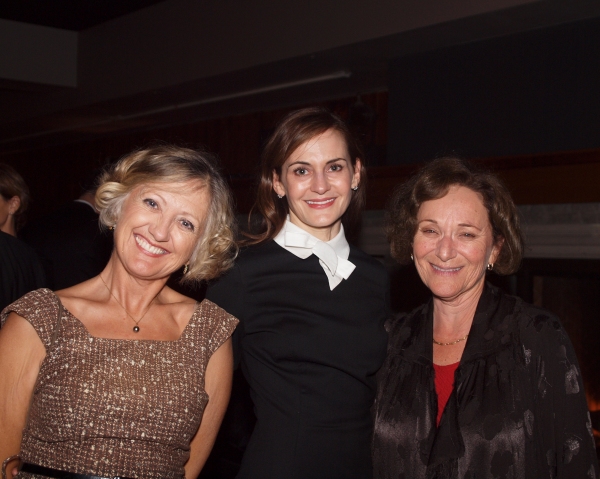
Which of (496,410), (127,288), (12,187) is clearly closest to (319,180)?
(127,288)

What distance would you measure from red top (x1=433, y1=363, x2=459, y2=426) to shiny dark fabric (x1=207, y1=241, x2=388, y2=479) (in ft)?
0.67

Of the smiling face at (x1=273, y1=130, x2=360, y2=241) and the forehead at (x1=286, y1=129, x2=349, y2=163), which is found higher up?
the forehead at (x1=286, y1=129, x2=349, y2=163)

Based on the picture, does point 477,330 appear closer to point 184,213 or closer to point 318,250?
point 318,250

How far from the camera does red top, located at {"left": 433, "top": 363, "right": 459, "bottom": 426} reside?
206cm

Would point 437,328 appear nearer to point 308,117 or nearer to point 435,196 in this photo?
point 435,196

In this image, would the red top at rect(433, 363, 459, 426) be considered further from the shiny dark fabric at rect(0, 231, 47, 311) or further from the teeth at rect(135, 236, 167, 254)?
the shiny dark fabric at rect(0, 231, 47, 311)

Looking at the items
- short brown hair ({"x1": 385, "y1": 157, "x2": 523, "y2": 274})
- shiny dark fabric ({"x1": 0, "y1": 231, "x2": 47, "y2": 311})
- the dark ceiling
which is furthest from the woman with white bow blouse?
the dark ceiling

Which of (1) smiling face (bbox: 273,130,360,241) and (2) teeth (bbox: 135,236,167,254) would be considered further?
(1) smiling face (bbox: 273,130,360,241)

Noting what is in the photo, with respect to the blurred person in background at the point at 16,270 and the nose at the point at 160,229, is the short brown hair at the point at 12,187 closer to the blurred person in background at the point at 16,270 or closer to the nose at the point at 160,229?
the blurred person in background at the point at 16,270

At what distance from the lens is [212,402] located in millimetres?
1967

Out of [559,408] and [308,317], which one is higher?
[308,317]

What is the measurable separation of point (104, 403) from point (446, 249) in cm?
112

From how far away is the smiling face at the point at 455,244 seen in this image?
213 centimetres

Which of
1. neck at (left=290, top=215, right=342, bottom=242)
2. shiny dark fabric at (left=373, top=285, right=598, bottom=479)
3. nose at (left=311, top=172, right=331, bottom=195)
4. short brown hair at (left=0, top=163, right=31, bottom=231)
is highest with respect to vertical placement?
short brown hair at (left=0, top=163, right=31, bottom=231)
